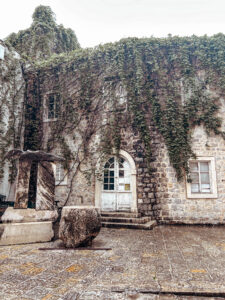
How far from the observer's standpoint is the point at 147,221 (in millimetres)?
7086

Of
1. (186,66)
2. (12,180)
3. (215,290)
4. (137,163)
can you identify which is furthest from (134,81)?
(215,290)

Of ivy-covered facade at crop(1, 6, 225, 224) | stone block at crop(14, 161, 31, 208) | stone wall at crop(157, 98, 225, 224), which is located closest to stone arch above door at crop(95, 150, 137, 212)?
ivy-covered facade at crop(1, 6, 225, 224)

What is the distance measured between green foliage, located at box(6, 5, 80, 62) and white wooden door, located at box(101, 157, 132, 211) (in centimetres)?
785

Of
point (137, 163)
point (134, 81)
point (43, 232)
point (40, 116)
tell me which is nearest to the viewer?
point (43, 232)

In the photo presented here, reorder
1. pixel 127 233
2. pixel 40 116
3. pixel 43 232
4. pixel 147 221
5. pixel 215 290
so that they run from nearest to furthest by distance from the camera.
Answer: pixel 215 290 < pixel 43 232 < pixel 127 233 < pixel 147 221 < pixel 40 116

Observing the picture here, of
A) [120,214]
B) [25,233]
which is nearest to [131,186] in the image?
[120,214]

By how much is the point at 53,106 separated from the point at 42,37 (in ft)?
17.0

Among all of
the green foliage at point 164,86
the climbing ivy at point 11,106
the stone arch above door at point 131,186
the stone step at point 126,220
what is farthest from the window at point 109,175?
the climbing ivy at point 11,106

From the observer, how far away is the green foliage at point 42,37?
39.9ft

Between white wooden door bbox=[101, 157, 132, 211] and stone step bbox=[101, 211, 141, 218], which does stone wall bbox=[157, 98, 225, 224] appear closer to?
stone step bbox=[101, 211, 141, 218]

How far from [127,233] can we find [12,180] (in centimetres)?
535

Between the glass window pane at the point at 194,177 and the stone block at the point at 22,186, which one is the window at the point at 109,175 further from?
the stone block at the point at 22,186

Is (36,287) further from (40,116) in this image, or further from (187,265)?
(40,116)

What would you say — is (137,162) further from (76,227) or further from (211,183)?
(76,227)
